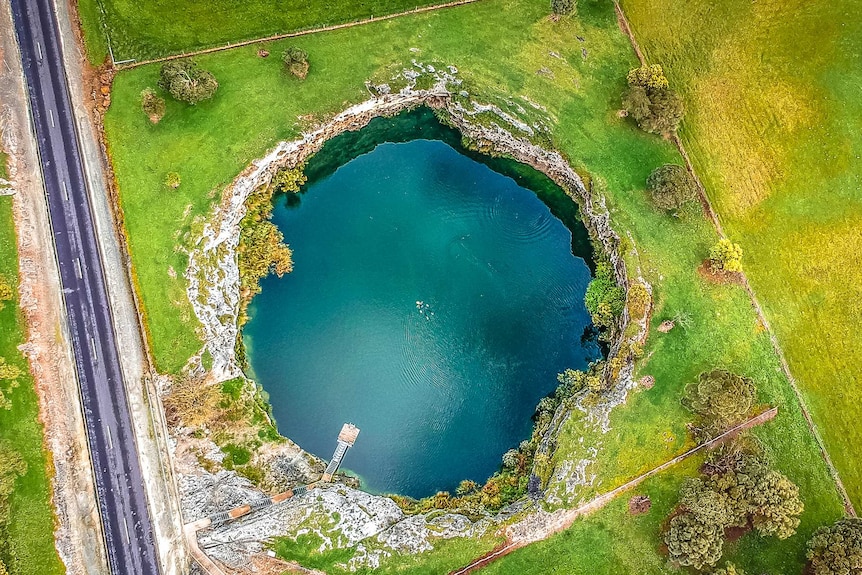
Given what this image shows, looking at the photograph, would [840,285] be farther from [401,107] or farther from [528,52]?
[401,107]

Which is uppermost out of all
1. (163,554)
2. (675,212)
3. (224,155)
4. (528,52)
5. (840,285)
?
(528,52)

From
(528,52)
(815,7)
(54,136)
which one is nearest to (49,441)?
(54,136)

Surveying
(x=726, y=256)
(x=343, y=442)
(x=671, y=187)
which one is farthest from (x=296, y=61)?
(x=726, y=256)

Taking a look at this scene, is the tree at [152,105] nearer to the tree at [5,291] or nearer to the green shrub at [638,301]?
the tree at [5,291]

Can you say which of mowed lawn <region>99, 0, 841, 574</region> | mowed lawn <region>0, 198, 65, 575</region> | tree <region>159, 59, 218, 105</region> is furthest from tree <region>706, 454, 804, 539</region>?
tree <region>159, 59, 218, 105</region>

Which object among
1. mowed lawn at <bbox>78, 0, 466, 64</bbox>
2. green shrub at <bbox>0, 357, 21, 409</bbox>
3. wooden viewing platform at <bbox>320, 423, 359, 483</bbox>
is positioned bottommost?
wooden viewing platform at <bbox>320, 423, 359, 483</bbox>

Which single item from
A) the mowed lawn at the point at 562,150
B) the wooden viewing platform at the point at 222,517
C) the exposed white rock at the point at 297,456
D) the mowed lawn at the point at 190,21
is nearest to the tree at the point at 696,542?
the mowed lawn at the point at 562,150

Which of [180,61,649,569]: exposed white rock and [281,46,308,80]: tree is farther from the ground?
[281,46,308,80]: tree

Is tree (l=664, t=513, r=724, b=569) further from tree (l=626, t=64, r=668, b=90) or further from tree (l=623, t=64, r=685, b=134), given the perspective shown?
tree (l=626, t=64, r=668, b=90)
